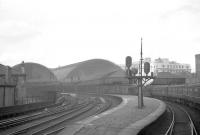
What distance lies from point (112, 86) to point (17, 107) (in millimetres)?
53588

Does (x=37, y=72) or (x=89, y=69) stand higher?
(x=89, y=69)

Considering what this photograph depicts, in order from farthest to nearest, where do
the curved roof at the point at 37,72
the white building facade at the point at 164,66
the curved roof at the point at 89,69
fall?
the white building facade at the point at 164,66 → the curved roof at the point at 89,69 → the curved roof at the point at 37,72

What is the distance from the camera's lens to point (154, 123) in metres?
22.2

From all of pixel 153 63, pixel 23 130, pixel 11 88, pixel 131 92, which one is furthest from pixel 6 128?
pixel 153 63

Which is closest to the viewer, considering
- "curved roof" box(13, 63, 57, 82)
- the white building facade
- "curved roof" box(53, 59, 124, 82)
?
"curved roof" box(13, 63, 57, 82)

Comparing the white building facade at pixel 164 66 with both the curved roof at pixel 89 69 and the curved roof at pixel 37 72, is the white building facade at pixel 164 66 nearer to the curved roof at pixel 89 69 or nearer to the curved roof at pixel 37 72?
the curved roof at pixel 89 69

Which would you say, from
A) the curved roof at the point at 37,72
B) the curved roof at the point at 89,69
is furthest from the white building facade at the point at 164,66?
the curved roof at the point at 37,72

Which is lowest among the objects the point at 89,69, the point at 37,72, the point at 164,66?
the point at 37,72

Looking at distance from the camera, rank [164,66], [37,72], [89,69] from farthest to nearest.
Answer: [164,66] → [89,69] → [37,72]

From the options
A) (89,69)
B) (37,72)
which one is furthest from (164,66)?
(37,72)

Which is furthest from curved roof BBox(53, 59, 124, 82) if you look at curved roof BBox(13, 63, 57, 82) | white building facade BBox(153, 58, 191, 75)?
white building facade BBox(153, 58, 191, 75)

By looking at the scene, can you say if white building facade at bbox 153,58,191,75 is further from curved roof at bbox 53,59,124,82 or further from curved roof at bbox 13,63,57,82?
curved roof at bbox 13,63,57,82

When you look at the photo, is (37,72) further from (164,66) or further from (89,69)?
(164,66)

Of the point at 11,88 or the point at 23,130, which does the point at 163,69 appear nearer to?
the point at 11,88
